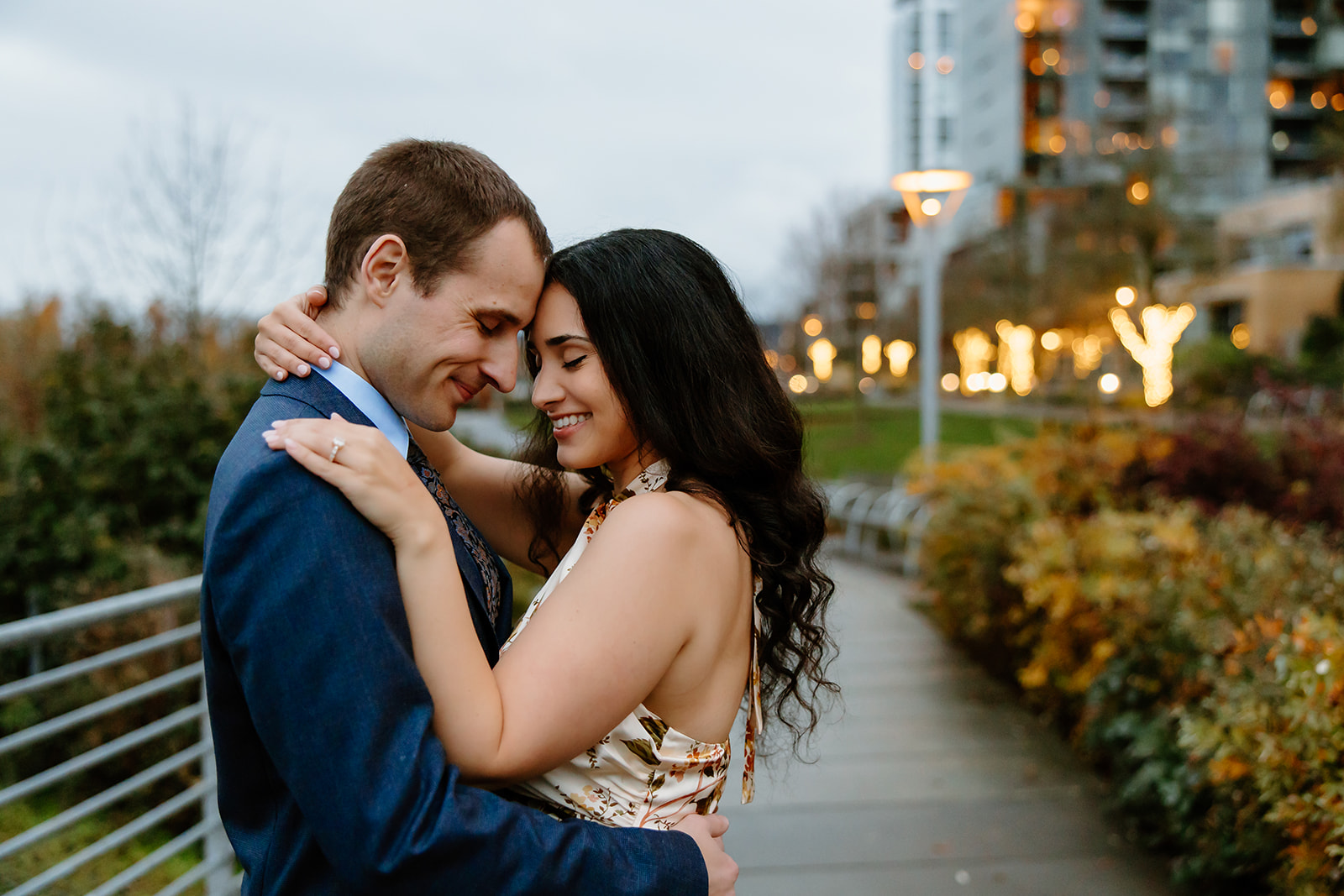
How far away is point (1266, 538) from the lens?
15.1 feet

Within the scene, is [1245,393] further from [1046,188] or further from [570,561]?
[570,561]

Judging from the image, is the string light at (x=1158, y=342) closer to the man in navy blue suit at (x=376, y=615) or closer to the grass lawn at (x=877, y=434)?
the grass lawn at (x=877, y=434)

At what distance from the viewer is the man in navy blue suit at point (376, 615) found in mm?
1232

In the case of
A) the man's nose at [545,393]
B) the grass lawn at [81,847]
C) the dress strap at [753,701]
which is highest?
the man's nose at [545,393]

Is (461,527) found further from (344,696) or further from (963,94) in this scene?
(963,94)

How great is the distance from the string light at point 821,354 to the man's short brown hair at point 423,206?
34.0 meters

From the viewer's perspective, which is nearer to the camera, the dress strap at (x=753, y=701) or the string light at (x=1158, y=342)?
the dress strap at (x=753, y=701)

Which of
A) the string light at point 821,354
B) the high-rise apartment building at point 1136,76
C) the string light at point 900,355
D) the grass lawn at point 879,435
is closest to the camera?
the grass lawn at point 879,435

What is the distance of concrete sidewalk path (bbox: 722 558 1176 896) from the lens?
12.7 ft

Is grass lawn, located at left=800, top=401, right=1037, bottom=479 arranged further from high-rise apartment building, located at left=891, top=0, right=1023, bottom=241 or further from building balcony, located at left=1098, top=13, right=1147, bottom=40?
building balcony, located at left=1098, top=13, right=1147, bottom=40

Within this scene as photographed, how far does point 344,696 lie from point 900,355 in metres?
Answer: 57.6

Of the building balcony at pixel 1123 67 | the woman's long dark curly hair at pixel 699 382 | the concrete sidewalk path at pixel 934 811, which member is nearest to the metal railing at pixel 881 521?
the concrete sidewalk path at pixel 934 811

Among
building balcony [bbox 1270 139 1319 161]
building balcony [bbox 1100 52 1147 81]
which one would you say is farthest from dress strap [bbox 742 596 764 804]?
building balcony [bbox 1100 52 1147 81]

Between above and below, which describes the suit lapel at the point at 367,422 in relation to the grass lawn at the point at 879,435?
above
